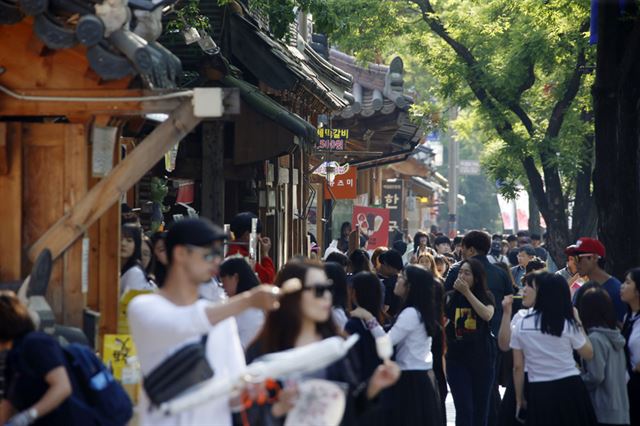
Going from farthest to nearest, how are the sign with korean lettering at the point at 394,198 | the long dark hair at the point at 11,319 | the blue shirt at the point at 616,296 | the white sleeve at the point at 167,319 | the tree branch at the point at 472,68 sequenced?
the sign with korean lettering at the point at 394,198 < the tree branch at the point at 472,68 < the blue shirt at the point at 616,296 < the long dark hair at the point at 11,319 < the white sleeve at the point at 167,319

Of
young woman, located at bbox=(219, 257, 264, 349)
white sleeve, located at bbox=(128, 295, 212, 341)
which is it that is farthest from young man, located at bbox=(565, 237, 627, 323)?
white sleeve, located at bbox=(128, 295, 212, 341)

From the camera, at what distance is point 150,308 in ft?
19.9

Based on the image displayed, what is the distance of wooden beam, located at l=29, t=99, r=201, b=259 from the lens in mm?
8133

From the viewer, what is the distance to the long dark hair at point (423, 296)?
1054cm

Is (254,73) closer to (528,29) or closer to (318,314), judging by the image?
(318,314)

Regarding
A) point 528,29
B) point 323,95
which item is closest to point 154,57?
point 323,95

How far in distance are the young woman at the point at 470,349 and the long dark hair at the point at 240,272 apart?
3.32 meters

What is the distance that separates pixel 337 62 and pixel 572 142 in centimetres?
1360

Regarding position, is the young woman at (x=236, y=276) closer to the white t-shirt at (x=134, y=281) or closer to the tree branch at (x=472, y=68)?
the white t-shirt at (x=134, y=281)

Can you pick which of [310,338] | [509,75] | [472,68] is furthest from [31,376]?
[472,68]

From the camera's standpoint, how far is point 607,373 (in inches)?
400

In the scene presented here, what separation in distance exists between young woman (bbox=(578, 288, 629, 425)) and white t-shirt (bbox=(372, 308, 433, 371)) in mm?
1274

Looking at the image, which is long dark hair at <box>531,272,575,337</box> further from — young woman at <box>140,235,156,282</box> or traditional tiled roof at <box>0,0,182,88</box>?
traditional tiled roof at <box>0,0,182,88</box>

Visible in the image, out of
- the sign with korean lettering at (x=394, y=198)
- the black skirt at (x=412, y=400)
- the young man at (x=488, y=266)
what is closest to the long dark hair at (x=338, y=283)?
the black skirt at (x=412, y=400)
